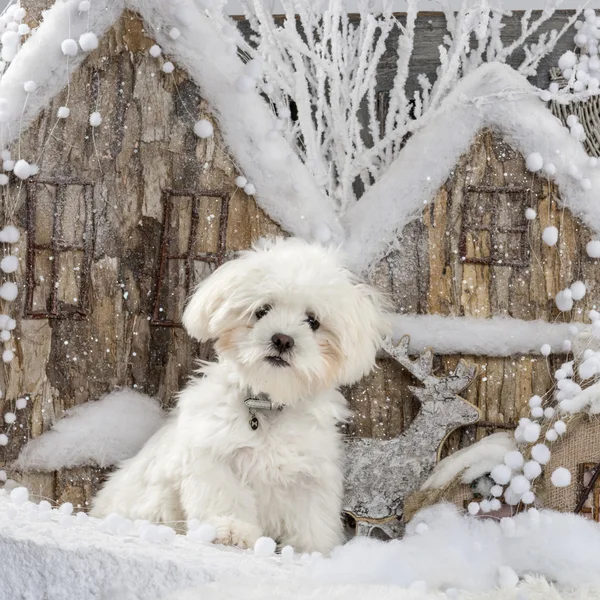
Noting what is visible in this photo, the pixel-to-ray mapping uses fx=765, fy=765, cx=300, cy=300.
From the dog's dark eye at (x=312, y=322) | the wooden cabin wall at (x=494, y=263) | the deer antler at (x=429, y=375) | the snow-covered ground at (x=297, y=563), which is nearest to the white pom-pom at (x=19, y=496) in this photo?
the snow-covered ground at (x=297, y=563)

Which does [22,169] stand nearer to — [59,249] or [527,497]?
[59,249]

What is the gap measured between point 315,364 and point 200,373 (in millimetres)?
610

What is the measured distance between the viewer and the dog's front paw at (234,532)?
73.4 inches

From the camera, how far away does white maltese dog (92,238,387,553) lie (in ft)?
6.24

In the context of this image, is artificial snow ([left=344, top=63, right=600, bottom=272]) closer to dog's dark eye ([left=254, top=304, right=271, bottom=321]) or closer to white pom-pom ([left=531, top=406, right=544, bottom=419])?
dog's dark eye ([left=254, top=304, right=271, bottom=321])

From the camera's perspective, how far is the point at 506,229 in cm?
228

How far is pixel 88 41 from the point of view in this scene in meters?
2.16

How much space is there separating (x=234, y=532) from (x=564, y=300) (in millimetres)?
1141

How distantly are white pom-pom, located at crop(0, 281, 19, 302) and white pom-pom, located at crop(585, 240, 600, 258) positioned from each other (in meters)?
1.69

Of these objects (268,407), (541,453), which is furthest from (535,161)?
(268,407)

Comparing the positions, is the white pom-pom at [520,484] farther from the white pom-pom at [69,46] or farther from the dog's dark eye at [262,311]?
the white pom-pom at [69,46]

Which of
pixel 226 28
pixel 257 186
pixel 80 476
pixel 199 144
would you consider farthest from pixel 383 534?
pixel 226 28

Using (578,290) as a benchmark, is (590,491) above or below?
below

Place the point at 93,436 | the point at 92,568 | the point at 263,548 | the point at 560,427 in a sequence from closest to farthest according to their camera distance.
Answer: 1. the point at 92,568
2. the point at 263,548
3. the point at 560,427
4. the point at 93,436
